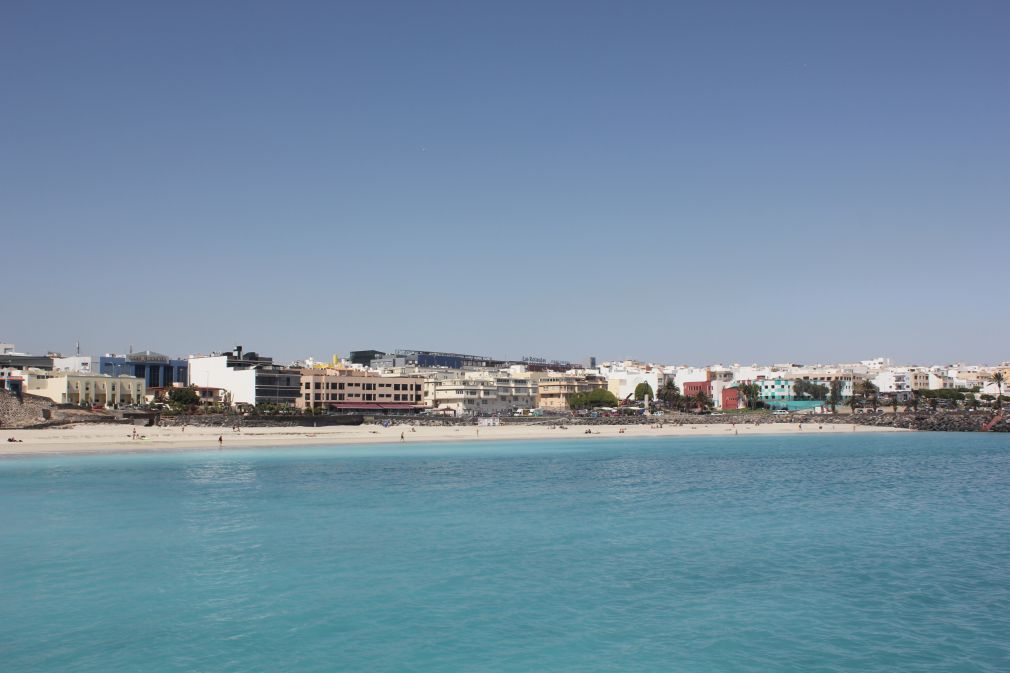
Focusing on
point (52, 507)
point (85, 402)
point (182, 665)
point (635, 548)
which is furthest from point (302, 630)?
point (85, 402)

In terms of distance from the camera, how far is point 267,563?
18375 mm

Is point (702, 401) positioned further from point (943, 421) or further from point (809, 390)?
point (943, 421)

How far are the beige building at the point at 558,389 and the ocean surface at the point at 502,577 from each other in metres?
95.3

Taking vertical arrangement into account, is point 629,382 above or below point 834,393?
above

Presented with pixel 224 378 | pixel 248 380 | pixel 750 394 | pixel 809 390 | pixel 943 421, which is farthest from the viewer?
pixel 809 390

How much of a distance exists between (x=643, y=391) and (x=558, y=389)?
14912 millimetres

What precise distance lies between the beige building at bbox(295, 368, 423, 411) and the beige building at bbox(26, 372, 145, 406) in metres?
20.5

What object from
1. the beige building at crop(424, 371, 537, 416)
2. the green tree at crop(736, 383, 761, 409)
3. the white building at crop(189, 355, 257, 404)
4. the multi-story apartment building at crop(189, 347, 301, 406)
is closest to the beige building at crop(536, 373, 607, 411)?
the beige building at crop(424, 371, 537, 416)

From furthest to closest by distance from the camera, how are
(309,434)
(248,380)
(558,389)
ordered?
(558,389) < (248,380) < (309,434)

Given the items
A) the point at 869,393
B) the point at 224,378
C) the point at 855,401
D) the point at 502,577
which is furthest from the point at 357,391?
the point at 502,577

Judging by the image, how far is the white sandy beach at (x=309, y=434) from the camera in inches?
2280

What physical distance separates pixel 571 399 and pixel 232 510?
101511 mm

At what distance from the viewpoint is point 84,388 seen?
92562 millimetres

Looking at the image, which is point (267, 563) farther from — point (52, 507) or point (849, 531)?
point (849, 531)
